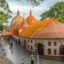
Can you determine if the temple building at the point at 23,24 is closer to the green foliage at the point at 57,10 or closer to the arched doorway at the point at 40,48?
the green foliage at the point at 57,10

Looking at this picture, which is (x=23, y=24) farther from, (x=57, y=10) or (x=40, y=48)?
(x=40, y=48)

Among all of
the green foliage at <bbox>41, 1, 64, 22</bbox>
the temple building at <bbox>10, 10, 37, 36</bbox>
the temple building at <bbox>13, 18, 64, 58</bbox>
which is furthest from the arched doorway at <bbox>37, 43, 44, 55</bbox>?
the green foliage at <bbox>41, 1, 64, 22</bbox>

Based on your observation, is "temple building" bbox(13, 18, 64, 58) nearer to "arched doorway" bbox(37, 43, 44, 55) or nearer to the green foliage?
"arched doorway" bbox(37, 43, 44, 55)

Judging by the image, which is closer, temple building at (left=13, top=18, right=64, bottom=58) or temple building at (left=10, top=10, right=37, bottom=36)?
temple building at (left=13, top=18, right=64, bottom=58)

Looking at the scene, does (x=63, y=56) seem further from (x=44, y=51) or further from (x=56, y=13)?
(x=56, y=13)

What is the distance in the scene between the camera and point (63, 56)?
79.8 ft

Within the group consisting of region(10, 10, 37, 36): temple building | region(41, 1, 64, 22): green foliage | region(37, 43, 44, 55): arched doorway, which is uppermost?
region(41, 1, 64, 22): green foliage

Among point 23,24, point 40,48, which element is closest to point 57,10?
point 23,24

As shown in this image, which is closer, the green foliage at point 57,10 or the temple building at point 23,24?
the temple building at point 23,24

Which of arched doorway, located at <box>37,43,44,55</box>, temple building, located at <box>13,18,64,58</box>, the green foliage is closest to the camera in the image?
temple building, located at <box>13,18,64,58</box>

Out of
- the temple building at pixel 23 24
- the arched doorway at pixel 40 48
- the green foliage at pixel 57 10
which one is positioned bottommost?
the arched doorway at pixel 40 48

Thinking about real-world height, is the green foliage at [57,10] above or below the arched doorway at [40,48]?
above

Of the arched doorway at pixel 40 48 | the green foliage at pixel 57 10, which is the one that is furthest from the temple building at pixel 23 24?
the arched doorway at pixel 40 48

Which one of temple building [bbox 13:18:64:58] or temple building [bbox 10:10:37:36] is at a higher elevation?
temple building [bbox 10:10:37:36]
